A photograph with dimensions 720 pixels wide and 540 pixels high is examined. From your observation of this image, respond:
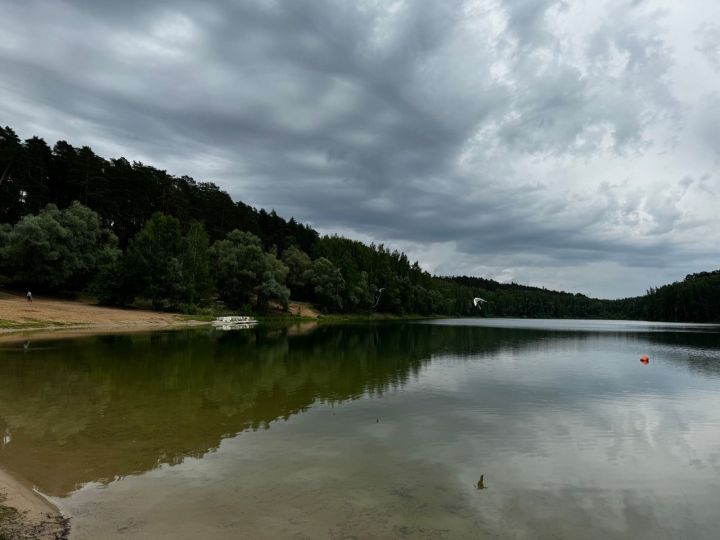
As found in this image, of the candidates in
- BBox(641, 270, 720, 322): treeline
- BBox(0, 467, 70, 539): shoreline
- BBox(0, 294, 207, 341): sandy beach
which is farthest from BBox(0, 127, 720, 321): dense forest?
BBox(641, 270, 720, 322): treeline

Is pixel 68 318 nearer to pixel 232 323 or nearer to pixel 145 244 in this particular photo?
pixel 145 244

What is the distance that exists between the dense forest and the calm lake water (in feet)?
146

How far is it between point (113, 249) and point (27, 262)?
13.0 metres

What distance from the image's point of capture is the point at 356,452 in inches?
519

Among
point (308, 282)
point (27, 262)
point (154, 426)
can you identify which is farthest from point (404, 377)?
point (308, 282)

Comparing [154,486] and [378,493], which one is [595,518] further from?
[154,486]

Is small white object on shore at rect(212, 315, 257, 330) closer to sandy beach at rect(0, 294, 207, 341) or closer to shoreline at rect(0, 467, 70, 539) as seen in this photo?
sandy beach at rect(0, 294, 207, 341)

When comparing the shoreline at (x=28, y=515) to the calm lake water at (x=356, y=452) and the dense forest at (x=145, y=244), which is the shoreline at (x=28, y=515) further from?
the dense forest at (x=145, y=244)

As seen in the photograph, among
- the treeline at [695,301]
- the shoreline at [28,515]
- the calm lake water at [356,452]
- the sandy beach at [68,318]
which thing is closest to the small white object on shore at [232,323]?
the sandy beach at [68,318]

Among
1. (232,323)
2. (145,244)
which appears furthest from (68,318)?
(232,323)

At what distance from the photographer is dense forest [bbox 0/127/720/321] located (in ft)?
218

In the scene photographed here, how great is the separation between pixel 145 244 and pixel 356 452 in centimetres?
7026

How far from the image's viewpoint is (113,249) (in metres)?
74.6

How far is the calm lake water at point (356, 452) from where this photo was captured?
8.88 metres
